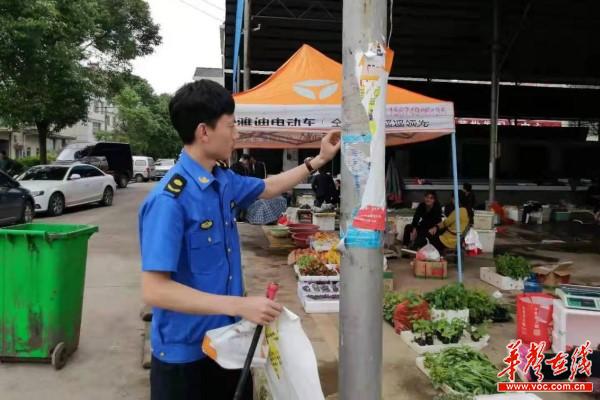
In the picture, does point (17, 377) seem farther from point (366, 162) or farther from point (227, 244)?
point (366, 162)

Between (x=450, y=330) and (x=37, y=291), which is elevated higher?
(x=37, y=291)

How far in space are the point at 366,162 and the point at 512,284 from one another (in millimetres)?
5492

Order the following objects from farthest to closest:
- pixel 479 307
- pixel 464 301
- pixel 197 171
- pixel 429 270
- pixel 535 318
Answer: pixel 429 270 → pixel 479 307 → pixel 464 301 → pixel 535 318 → pixel 197 171

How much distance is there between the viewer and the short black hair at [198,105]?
1.86 m

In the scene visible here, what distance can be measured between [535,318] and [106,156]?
23782 millimetres

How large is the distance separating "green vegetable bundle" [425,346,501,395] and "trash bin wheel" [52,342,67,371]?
3.11 metres

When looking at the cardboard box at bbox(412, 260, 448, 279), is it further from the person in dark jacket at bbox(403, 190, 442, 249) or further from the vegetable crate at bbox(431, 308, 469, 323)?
the vegetable crate at bbox(431, 308, 469, 323)

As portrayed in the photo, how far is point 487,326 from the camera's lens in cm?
545

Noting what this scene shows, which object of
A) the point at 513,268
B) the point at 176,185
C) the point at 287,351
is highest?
the point at 176,185

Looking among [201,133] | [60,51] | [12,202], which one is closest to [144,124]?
[60,51]

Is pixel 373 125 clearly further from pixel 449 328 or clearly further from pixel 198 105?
pixel 449 328

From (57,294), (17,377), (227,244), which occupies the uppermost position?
(227,244)

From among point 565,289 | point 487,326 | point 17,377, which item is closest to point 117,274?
point 17,377

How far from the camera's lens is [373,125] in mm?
2367
